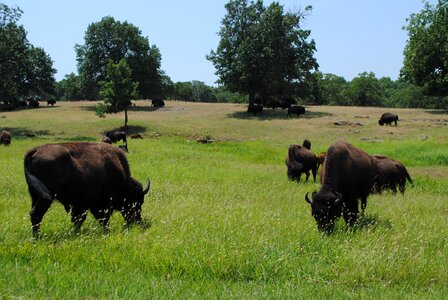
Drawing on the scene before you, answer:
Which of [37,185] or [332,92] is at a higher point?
[332,92]

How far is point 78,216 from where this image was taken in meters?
7.55

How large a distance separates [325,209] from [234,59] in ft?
150

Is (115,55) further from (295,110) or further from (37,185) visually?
(37,185)

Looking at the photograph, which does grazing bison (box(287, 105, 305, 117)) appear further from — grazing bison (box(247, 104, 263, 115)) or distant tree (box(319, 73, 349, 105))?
distant tree (box(319, 73, 349, 105))

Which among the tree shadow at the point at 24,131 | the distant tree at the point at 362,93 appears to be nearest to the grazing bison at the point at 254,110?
the tree shadow at the point at 24,131

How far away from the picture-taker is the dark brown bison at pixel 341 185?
25.5 feet

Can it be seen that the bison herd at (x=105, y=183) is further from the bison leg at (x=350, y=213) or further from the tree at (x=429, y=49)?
the tree at (x=429, y=49)

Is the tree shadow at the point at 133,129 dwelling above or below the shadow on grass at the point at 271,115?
below

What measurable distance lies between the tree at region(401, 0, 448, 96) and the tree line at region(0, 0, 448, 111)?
0.26 ft

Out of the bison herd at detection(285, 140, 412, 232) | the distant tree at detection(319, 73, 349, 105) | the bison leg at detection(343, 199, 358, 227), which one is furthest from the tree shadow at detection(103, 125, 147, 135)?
the distant tree at detection(319, 73, 349, 105)

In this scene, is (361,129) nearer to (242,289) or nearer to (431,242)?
(431,242)

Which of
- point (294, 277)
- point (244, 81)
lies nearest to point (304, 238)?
point (294, 277)

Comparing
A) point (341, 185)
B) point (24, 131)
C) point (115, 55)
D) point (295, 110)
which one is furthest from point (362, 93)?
point (341, 185)

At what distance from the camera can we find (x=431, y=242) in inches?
271
